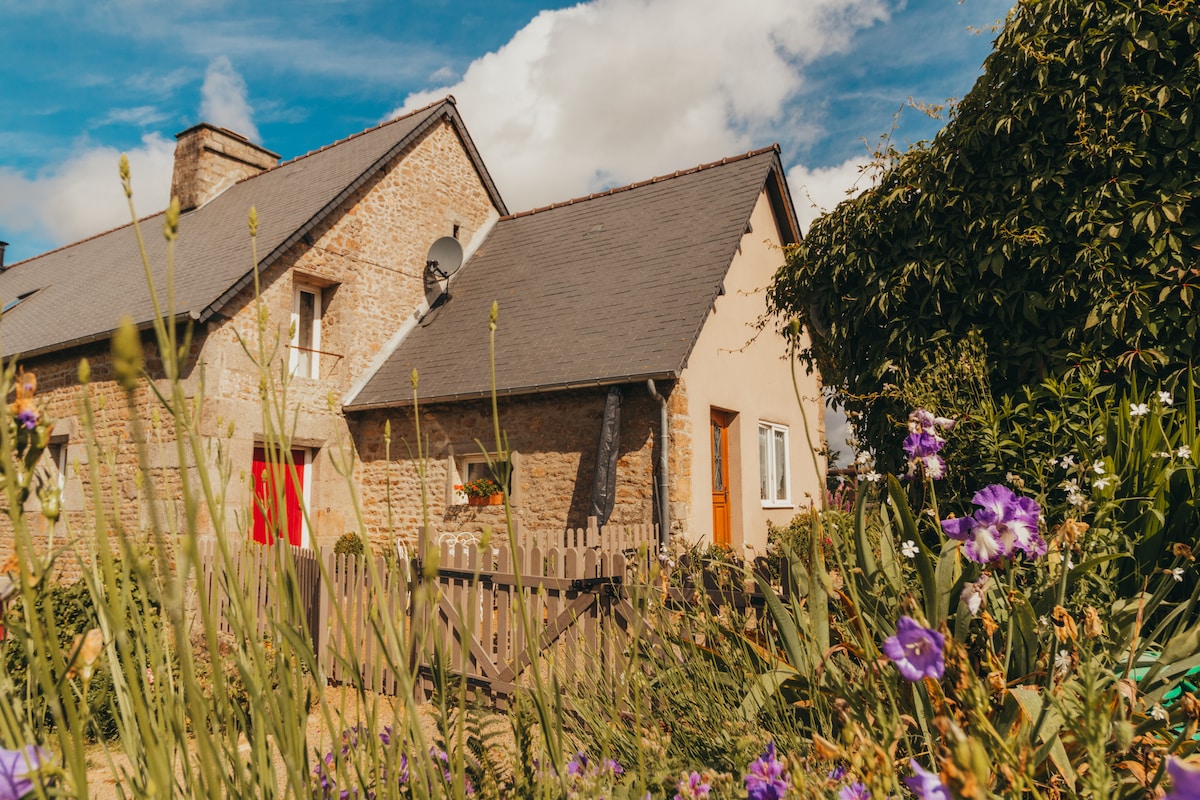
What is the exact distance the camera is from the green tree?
3.99 metres

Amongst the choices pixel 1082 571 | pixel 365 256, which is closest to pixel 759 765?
pixel 1082 571

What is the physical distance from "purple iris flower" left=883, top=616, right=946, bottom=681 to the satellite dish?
40.5ft

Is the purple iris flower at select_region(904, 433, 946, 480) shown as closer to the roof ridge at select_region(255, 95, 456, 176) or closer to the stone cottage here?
the stone cottage

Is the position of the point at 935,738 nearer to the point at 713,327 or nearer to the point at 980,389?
the point at 980,389

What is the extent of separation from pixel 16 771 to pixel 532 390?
8.67 metres

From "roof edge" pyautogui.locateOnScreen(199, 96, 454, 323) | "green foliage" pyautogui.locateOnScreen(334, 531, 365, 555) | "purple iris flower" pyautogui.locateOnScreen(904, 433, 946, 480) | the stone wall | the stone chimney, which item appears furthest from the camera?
the stone chimney

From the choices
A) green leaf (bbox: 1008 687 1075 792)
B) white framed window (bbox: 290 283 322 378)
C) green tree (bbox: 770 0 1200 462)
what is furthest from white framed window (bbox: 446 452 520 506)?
green leaf (bbox: 1008 687 1075 792)

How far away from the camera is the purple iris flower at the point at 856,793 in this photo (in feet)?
4.01

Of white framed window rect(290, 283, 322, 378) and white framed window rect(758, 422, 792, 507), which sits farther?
white framed window rect(758, 422, 792, 507)

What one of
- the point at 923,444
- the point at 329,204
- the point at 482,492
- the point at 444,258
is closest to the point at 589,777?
the point at 923,444

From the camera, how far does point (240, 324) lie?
9.95 m

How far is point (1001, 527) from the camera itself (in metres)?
1.71

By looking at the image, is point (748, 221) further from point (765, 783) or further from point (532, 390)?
point (765, 783)

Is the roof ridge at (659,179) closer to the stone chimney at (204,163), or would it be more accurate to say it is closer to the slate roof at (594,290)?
the slate roof at (594,290)
